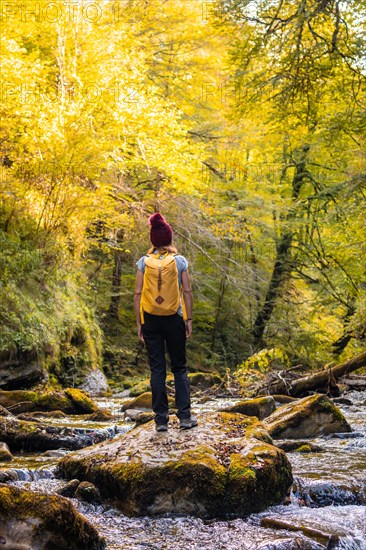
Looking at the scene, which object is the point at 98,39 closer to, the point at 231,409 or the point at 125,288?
the point at 125,288

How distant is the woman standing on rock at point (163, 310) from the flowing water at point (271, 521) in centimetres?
122

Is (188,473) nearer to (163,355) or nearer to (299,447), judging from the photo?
(163,355)

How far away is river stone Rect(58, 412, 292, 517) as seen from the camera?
5.16 metres

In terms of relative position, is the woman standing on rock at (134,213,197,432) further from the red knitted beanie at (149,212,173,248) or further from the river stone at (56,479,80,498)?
the river stone at (56,479,80,498)

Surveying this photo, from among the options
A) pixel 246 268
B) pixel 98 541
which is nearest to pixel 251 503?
pixel 98 541

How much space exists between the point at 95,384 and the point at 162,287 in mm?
10583

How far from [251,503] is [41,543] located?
6.74 ft

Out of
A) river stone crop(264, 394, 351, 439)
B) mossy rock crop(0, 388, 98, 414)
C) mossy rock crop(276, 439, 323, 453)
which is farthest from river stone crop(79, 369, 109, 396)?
mossy rock crop(276, 439, 323, 453)

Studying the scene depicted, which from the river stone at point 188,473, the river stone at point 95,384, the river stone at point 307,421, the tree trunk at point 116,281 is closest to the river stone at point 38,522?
the river stone at point 188,473

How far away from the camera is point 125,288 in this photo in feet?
71.9

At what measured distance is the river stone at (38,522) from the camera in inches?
149

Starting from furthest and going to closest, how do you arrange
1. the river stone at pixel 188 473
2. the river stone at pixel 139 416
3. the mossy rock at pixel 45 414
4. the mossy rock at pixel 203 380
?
the mossy rock at pixel 203 380, the mossy rock at pixel 45 414, the river stone at pixel 139 416, the river stone at pixel 188 473

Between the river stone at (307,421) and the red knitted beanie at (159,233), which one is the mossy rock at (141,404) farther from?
the red knitted beanie at (159,233)

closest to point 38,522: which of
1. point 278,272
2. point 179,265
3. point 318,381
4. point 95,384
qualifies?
point 179,265
